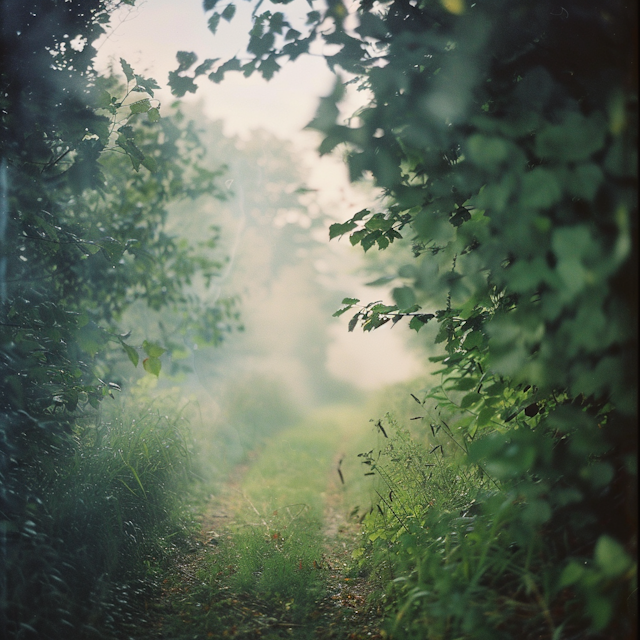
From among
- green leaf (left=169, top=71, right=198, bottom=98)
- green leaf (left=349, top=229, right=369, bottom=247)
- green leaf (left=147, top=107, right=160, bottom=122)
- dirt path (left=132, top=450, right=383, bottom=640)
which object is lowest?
dirt path (left=132, top=450, right=383, bottom=640)

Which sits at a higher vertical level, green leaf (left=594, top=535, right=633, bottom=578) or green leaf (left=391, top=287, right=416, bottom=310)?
green leaf (left=391, top=287, right=416, bottom=310)

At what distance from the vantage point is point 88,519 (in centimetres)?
308

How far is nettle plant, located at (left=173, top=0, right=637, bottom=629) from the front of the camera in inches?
54.2

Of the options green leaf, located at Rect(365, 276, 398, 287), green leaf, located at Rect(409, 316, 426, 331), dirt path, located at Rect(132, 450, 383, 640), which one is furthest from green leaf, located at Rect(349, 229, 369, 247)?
dirt path, located at Rect(132, 450, 383, 640)

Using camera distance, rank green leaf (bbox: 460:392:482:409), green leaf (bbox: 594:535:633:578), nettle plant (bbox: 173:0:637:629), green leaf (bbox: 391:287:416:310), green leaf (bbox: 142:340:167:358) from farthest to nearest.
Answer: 1. green leaf (bbox: 142:340:167:358)
2. green leaf (bbox: 460:392:482:409)
3. green leaf (bbox: 391:287:416:310)
4. nettle plant (bbox: 173:0:637:629)
5. green leaf (bbox: 594:535:633:578)

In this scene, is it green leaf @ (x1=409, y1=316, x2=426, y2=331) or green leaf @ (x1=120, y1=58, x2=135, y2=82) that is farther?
green leaf @ (x1=120, y1=58, x2=135, y2=82)

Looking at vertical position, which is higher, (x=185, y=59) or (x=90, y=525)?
(x=185, y=59)

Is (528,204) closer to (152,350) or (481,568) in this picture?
(481,568)

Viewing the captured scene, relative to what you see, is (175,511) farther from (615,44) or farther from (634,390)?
(615,44)

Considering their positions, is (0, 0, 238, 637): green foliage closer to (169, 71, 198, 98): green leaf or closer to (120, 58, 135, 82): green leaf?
(120, 58, 135, 82): green leaf

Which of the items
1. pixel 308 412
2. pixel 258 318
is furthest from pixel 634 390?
pixel 258 318

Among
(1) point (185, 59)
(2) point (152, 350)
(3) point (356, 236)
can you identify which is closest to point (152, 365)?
(2) point (152, 350)

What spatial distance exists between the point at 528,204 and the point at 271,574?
122 inches

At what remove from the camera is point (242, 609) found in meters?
2.89
